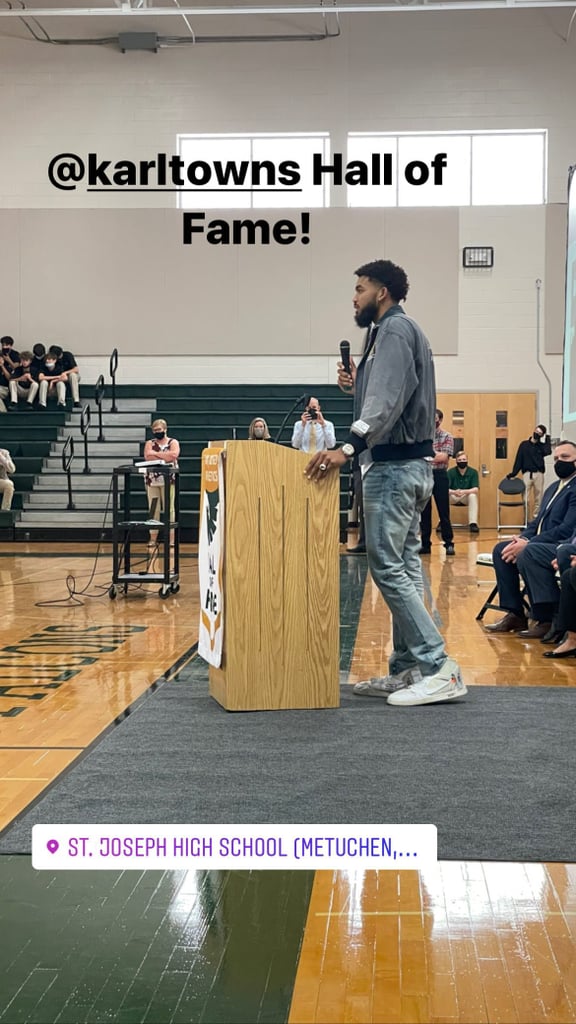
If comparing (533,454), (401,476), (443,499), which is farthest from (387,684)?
(533,454)

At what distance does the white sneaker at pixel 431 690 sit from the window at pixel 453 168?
48.1 ft

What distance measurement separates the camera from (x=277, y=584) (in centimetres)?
412

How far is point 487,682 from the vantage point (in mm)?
4875

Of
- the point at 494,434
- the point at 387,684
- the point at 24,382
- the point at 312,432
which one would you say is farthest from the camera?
the point at 494,434

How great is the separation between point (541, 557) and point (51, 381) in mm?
12130

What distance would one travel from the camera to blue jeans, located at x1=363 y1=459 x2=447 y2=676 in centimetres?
412

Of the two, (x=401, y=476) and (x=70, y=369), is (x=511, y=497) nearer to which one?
(x=70, y=369)

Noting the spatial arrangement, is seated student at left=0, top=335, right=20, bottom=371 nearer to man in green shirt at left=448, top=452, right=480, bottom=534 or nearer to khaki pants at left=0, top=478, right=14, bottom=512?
khaki pants at left=0, top=478, right=14, bottom=512

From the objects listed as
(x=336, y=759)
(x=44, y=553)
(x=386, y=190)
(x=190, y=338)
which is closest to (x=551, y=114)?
(x=386, y=190)

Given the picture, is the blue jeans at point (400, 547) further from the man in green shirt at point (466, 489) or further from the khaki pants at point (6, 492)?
the man in green shirt at point (466, 489)

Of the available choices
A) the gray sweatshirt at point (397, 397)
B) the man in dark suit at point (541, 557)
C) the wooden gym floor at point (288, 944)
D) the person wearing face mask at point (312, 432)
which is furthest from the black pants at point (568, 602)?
the person wearing face mask at point (312, 432)

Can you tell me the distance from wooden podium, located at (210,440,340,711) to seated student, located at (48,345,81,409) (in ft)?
43.3

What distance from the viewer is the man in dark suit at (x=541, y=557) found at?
19.5ft

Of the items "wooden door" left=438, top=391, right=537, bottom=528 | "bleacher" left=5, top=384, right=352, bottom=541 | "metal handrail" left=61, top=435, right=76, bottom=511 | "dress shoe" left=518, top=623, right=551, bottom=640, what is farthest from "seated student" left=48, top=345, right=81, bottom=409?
"dress shoe" left=518, top=623, right=551, bottom=640
